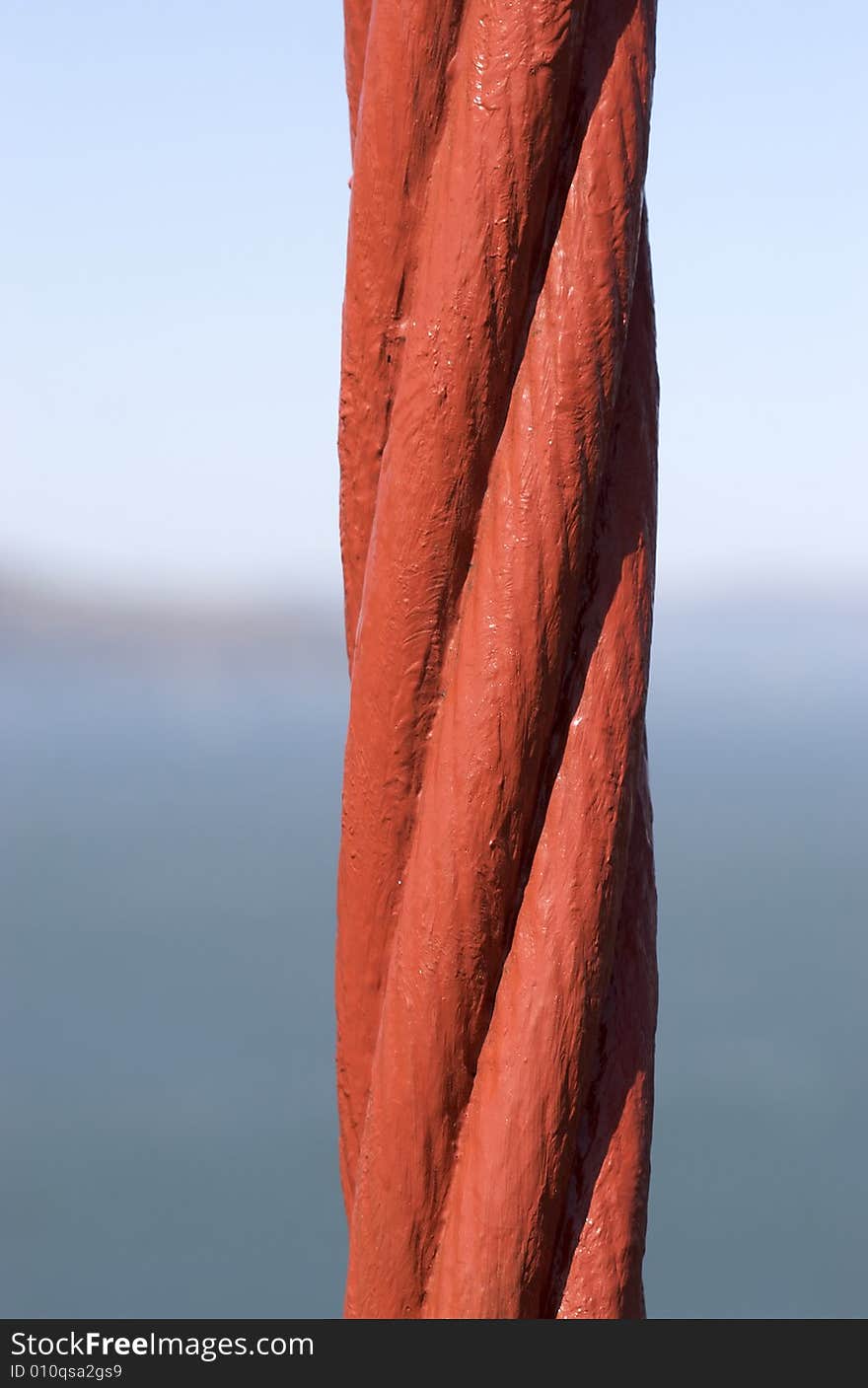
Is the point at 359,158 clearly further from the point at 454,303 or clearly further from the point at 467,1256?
the point at 467,1256

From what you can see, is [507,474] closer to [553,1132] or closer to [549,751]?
[549,751]

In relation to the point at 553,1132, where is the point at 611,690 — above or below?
above

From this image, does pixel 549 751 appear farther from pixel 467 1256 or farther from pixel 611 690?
pixel 467 1256

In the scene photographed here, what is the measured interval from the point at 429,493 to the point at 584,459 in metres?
0.05

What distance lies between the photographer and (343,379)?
43 centimetres

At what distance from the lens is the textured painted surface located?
0.38 m

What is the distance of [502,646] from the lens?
0.39 m

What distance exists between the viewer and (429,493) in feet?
1.27

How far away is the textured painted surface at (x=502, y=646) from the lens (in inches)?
14.9
